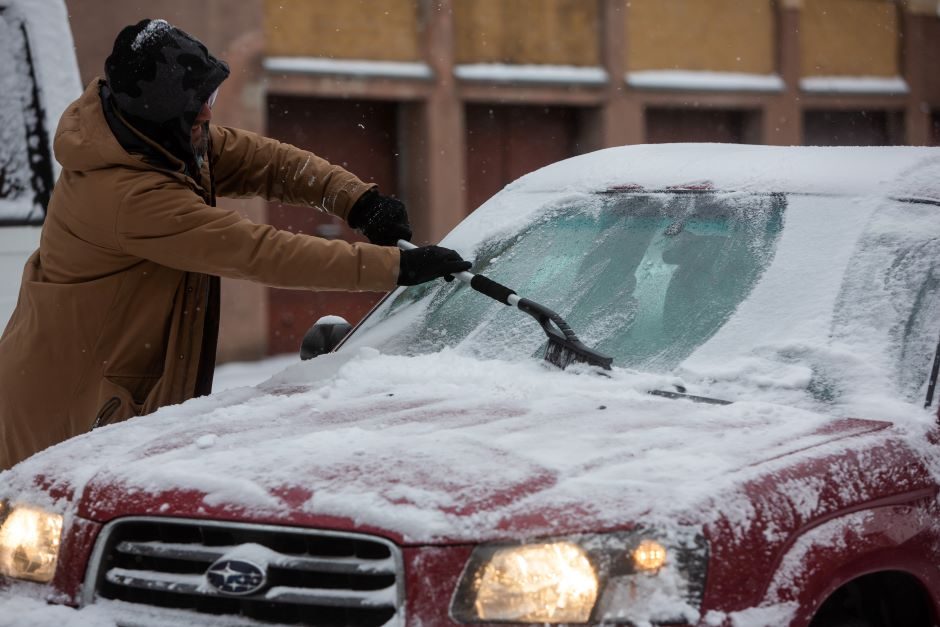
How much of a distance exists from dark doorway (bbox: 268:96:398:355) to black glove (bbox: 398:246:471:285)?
9114 millimetres

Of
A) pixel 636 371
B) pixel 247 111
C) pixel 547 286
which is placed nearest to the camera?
pixel 636 371

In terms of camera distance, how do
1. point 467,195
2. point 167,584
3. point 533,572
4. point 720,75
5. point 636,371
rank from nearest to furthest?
point 533,572, point 167,584, point 636,371, point 467,195, point 720,75

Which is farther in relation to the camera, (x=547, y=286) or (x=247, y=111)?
(x=247, y=111)

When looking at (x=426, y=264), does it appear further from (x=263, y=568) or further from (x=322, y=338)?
(x=263, y=568)

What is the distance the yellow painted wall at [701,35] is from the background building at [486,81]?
0.7 inches

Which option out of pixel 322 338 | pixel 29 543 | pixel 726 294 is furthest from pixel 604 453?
pixel 322 338

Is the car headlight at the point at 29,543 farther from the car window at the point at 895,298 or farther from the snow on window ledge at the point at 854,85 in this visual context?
the snow on window ledge at the point at 854,85

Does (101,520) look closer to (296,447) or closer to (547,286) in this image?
(296,447)

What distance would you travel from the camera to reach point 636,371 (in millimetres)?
3547

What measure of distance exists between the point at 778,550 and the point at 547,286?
148cm

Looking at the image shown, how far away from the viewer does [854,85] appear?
58.4ft

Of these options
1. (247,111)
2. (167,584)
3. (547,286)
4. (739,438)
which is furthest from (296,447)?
(247,111)

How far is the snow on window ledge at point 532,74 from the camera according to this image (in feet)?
46.8

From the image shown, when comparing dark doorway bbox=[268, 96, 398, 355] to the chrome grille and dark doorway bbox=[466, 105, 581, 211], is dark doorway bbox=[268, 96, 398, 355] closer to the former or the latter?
dark doorway bbox=[466, 105, 581, 211]
